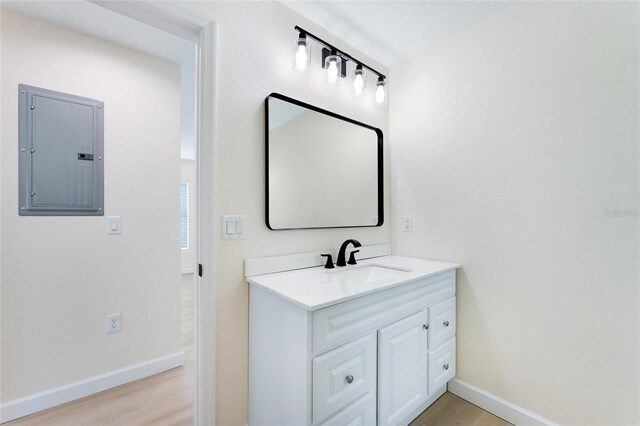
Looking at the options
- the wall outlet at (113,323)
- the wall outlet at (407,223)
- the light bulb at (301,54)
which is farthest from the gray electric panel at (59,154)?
the wall outlet at (407,223)

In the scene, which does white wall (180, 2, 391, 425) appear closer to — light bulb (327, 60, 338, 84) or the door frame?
the door frame

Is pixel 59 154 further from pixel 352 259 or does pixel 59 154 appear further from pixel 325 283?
pixel 352 259

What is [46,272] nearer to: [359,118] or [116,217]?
[116,217]

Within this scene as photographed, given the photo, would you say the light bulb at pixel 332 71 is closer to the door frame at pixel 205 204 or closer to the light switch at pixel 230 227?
the door frame at pixel 205 204

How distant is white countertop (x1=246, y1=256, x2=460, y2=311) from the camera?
42.8 inches

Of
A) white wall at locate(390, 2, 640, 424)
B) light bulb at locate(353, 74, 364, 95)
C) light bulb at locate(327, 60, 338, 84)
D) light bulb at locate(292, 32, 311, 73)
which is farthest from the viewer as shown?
light bulb at locate(353, 74, 364, 95)

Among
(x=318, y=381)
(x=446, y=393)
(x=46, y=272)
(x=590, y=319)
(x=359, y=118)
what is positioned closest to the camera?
(x=318, y=381)

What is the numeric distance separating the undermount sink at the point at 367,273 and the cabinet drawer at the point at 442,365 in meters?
0.47

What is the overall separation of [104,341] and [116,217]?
32.2 inches

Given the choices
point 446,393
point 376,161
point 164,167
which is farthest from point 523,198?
point 164,167

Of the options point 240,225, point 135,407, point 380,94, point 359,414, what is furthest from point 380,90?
point 135,407

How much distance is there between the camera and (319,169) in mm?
1788

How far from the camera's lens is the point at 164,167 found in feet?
6.91

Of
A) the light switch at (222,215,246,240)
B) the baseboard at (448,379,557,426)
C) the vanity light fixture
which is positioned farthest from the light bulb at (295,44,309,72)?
the baseboard at (448,379,557,426)
